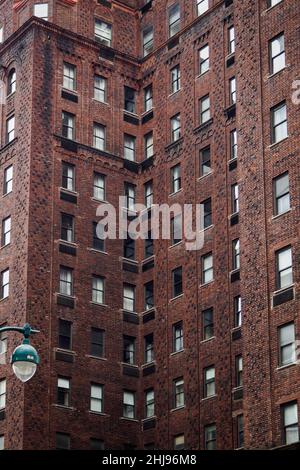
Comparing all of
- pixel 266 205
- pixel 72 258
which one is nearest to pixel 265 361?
pixel 266 205

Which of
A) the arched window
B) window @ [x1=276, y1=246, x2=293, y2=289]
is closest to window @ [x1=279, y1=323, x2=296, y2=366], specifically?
window @ [x1=276, y1=246, x2=293, y2=289]

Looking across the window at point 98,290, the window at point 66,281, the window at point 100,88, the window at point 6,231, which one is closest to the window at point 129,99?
the window at point 100,88

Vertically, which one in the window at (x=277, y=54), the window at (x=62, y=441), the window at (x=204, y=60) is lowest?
the window at (x=62, y=441)

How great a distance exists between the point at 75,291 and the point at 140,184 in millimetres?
9613

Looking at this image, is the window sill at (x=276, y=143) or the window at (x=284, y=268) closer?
the window at (x=284, y=268)

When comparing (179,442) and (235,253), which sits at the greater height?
(235,253)

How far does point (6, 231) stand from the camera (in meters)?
81.5

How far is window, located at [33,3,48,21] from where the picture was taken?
86688mm

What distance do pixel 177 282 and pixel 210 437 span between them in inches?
408

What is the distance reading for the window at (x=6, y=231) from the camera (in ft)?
266

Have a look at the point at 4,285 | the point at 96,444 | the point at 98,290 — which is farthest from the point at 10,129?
the point at 96,444

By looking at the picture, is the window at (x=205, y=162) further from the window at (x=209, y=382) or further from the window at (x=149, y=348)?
the window at (x=209, y=382)

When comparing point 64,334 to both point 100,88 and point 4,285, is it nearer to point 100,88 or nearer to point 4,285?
point 4,285

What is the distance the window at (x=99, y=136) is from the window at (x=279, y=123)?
20738 mm
